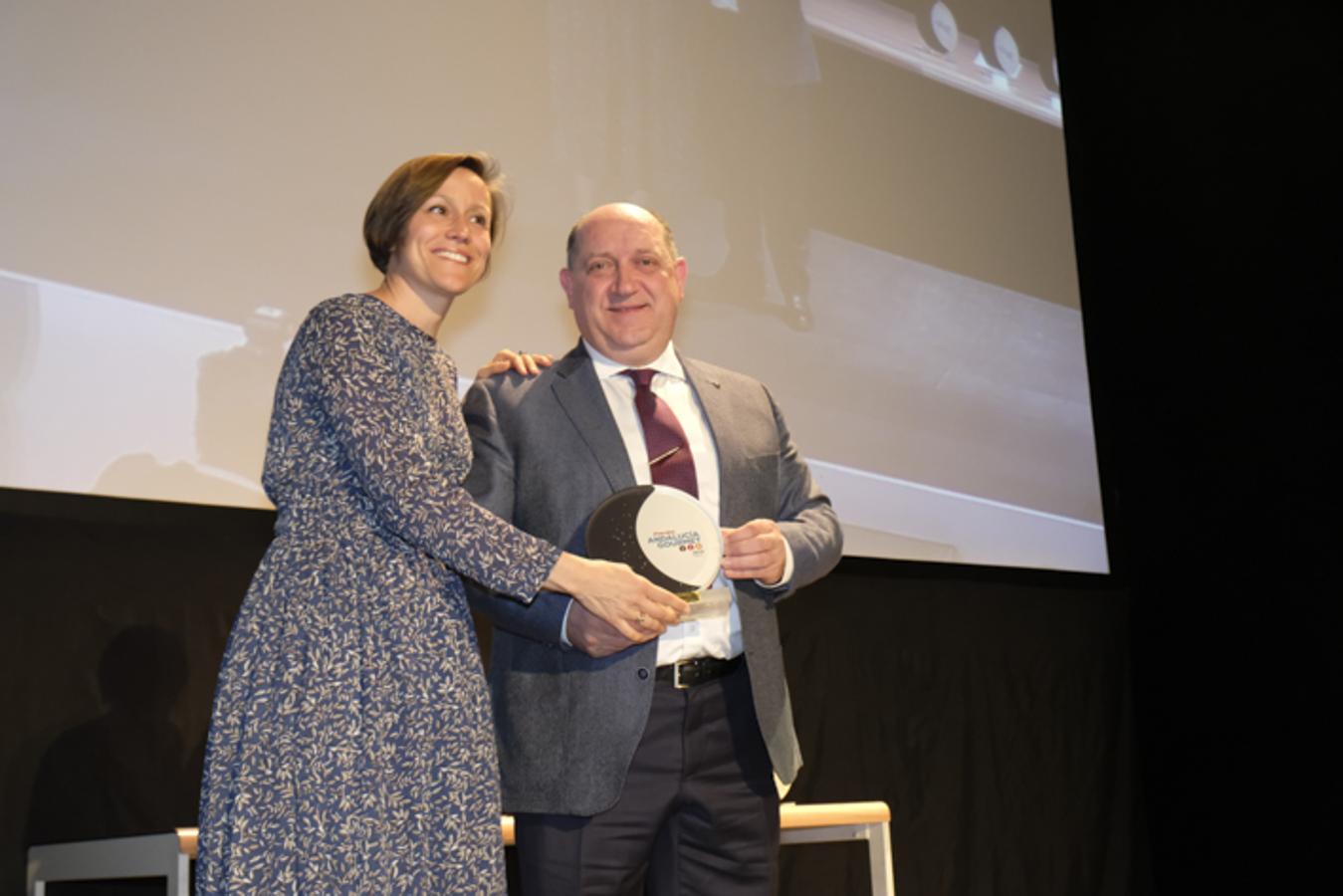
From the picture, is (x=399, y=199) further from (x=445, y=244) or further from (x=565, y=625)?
(x=565, y=625)

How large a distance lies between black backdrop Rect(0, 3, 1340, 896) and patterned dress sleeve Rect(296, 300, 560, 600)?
93.1 inches

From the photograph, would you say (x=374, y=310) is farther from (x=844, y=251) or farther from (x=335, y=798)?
(x=844, y=251)

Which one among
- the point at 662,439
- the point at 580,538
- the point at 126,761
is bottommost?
the point at 126,761

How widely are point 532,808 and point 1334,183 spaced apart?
11.8 feet

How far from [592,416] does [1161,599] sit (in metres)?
3.29

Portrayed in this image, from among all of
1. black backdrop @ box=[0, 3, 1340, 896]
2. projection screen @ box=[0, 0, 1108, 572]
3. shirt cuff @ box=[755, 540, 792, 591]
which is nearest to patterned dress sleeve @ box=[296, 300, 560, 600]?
shirt cuff @ box=[755, 540, 792, 591]

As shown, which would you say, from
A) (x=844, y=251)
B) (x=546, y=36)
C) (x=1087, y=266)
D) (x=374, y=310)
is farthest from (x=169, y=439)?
(x=1087, y=266)

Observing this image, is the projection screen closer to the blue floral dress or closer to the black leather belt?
the blue floral dress

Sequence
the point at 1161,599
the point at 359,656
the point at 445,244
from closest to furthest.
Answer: the point at 359,656 < the point at 445,244 < the point at 1161,599

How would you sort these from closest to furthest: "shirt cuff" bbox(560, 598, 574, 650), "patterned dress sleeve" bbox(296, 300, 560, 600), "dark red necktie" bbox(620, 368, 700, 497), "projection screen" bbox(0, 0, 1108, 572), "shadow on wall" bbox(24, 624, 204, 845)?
"patterned dress sleeve" bbox(296, 300, 560, 600) → "shirt cuff" bbox(560, 598, 574, 650) → "dark red necktie" bbox(620, 368, 700, 497) → "shadow on wall" bbox(24, 624, 204, 845) → "projection screen" bbox(0, 0, 1108, 572)

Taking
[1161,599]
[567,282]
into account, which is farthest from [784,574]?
[1161,599]

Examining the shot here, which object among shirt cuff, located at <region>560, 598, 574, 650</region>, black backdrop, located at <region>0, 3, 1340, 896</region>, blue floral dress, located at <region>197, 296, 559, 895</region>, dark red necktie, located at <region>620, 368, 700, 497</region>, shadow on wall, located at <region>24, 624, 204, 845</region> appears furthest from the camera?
black backdrop, located at <region>0, 3, 1340, 896</region>

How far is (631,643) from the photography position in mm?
1968

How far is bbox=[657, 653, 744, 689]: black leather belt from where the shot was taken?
2.12 m
